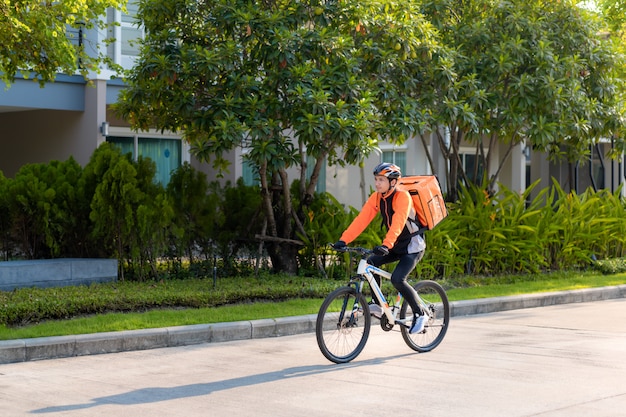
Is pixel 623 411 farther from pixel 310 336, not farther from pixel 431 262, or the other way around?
pixel 431 262

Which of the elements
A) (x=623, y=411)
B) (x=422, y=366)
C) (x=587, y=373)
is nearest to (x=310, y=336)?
(x=422, y=366)

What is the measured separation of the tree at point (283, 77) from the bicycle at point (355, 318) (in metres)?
4.01

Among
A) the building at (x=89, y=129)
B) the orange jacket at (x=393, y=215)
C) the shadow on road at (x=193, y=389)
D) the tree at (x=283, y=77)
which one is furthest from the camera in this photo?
the building at (x=89, y=129)

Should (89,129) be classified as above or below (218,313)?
above

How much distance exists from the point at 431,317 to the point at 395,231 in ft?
4.03

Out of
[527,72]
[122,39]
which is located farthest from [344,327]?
[122,39]

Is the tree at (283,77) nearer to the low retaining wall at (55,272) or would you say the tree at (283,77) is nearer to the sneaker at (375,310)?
the low retaining wall at (55,272)

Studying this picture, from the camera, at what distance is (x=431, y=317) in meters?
10.2

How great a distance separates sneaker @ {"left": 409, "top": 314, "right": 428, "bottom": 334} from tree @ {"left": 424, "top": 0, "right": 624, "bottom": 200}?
627 cm

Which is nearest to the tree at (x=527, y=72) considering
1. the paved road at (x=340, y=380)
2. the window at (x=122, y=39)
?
the paved road at (x=340, y=380)

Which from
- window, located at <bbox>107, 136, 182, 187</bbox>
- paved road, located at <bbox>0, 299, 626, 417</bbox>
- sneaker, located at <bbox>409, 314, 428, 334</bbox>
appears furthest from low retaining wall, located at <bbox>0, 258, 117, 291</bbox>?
window, located at <bbox>107, 136, 182, 187</bbox>

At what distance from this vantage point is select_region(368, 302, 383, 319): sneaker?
9688 millimetres

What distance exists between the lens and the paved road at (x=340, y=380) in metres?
7.29

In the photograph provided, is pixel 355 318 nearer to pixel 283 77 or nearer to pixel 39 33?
pixel 283 77
